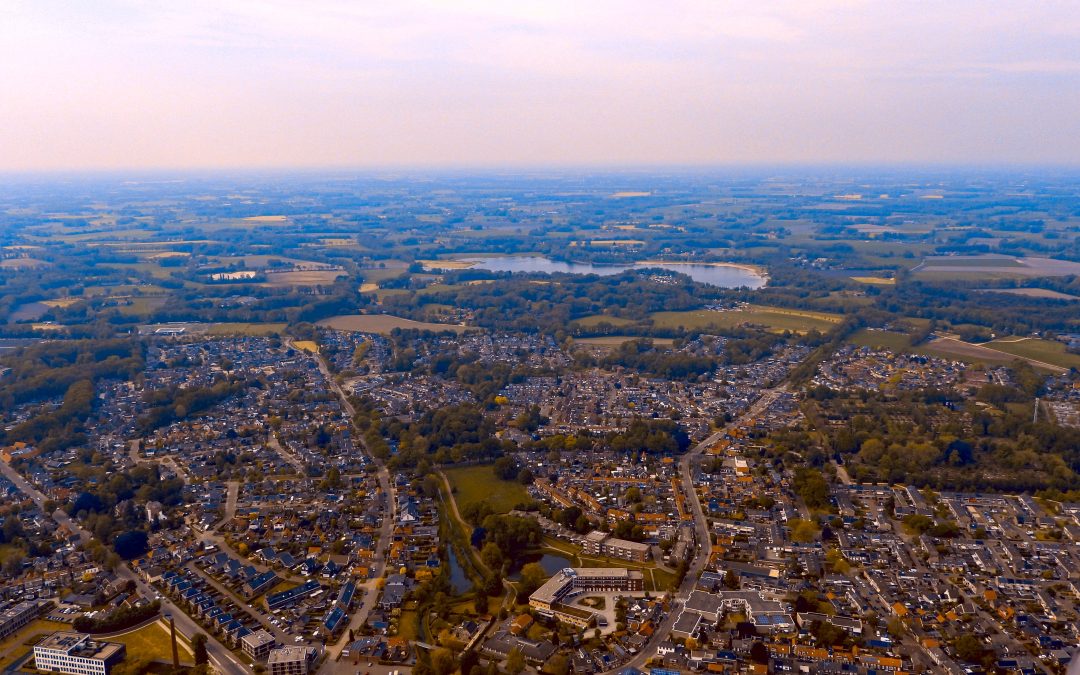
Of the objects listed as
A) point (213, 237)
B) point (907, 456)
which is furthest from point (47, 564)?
point (213, 237)

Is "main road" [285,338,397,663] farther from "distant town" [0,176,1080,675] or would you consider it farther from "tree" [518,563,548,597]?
"tree" [518,563,548,597]

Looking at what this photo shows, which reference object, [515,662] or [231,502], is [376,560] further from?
[231,502]

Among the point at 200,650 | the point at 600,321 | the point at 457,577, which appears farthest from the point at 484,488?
the point at 600,321

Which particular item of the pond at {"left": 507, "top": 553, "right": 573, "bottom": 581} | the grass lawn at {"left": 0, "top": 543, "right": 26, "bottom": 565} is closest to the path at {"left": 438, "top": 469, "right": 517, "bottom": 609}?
the pond at {"left": 507, "top": 553, "right": 573, "bottom": 581}

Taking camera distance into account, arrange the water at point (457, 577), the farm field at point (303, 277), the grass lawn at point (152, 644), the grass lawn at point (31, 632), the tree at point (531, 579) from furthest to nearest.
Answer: the farm field at point (303, 277) < the water at point (457, 577) < the tree at point (531, 579) < the grass lawn at point (31, 632) < the grass lawn at point (152, 644)

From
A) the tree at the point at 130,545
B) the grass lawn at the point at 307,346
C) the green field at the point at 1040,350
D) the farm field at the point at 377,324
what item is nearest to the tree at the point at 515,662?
the tree at the point at 130,545

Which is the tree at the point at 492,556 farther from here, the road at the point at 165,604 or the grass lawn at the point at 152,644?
the grass lawn at the point at 152,644
